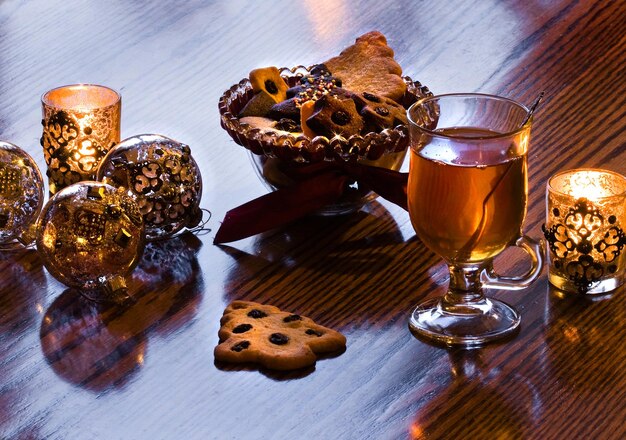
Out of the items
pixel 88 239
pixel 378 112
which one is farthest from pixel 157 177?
pixel 378 112

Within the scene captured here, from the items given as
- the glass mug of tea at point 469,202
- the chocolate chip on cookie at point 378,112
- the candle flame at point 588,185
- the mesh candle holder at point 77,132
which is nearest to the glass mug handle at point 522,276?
the glass mug of tea at point 469,202

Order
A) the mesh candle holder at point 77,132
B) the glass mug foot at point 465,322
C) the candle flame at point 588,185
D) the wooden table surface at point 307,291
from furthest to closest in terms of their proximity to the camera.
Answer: the mesh candle holder at point 77,132
the candle flame at point 588,185
the glass mug foot at point 465,322
the wooden table surface at point 307,291

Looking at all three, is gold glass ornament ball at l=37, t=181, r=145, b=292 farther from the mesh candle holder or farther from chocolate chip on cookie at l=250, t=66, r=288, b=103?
chocolate chip on cookie at l=250, t=66, r=288, b=103

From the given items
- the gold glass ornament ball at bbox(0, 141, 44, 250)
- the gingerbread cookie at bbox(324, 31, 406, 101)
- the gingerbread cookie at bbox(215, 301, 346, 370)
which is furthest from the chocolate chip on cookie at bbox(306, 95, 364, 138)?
the gold glass ornament ball at bbox(0, 141, 44, 250)

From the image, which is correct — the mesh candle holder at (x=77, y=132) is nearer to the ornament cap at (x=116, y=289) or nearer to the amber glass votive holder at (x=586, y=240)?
the ornament cap at (x=116, y=289)

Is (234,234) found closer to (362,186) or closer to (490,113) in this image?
(362,186)

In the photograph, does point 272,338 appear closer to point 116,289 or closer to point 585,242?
point 116,289
